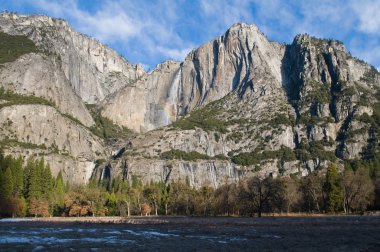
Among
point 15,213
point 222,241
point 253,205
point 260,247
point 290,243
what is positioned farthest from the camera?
point 15,213

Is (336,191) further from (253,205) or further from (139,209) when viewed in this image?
(139,209)

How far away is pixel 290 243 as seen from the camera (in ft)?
120

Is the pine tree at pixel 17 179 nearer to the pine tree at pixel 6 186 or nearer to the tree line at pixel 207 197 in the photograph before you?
the tree line at pixel 207 197

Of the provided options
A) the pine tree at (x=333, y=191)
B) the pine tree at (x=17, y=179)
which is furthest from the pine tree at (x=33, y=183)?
the pine tree at (x=333, y=191)

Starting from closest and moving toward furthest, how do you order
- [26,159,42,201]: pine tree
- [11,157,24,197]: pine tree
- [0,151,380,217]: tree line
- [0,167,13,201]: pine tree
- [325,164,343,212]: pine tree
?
[0,151,380,217]: tree line → [325,164,343,212]: pine tree → [0,167,13,201]: pine tree → [11,157,24,197]: pine tree → [26,159,42,201]: pine tree

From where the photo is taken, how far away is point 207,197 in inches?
5645

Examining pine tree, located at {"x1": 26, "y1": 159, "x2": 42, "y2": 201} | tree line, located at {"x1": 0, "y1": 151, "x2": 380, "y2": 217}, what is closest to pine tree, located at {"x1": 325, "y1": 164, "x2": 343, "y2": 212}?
tree line, located at {"x1": 0, "y1": 151, "x2": 380, "y2": 217}

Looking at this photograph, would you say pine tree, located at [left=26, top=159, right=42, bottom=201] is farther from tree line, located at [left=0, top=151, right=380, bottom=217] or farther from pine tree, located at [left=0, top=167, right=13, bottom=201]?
pine tree, located at [left=0, top=167, right=13, bottom=201]

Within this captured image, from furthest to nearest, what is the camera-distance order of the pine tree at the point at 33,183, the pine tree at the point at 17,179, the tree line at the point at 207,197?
the pine tree at the point at 33,183 < the pine tree at the point at 17,179 < the tree line at the point at 207,197

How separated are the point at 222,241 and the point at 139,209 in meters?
122

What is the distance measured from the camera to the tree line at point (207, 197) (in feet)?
356

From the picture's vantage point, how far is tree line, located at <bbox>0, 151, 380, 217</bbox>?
109 metres

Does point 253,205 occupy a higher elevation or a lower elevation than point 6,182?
lower

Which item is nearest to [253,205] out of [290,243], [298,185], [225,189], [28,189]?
[225,189]
